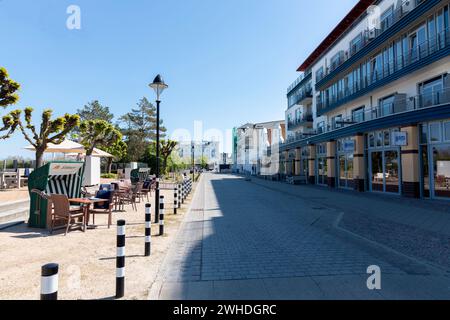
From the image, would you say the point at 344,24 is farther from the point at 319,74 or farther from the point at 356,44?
the point at 319,74

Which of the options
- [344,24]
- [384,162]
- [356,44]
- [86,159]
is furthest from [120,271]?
[344,24]

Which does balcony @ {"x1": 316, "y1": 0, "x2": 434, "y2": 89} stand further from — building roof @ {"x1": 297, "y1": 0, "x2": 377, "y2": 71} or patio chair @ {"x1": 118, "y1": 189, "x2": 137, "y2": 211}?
patio chair @ {"x1": 118, "y1": 189, "x2": 137, "y2": 211}

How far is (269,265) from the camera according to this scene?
5039mm

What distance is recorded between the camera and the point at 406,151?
15875mm

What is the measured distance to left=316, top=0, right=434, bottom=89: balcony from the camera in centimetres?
1502

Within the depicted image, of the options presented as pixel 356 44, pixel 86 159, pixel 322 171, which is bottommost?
pixel 322 171

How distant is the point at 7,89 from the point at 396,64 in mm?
22196

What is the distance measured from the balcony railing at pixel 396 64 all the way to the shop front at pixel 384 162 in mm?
3764

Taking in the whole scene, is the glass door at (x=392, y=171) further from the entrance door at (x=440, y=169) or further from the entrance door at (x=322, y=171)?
the entrance door at (x=322, y=171)

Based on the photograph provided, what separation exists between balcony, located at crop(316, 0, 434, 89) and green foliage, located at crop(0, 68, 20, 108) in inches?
849

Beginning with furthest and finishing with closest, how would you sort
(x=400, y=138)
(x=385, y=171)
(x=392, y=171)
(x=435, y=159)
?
(x=385, y=171) → (x=392, y=171) → (x=400, y=138) → (x=435, y=159)
